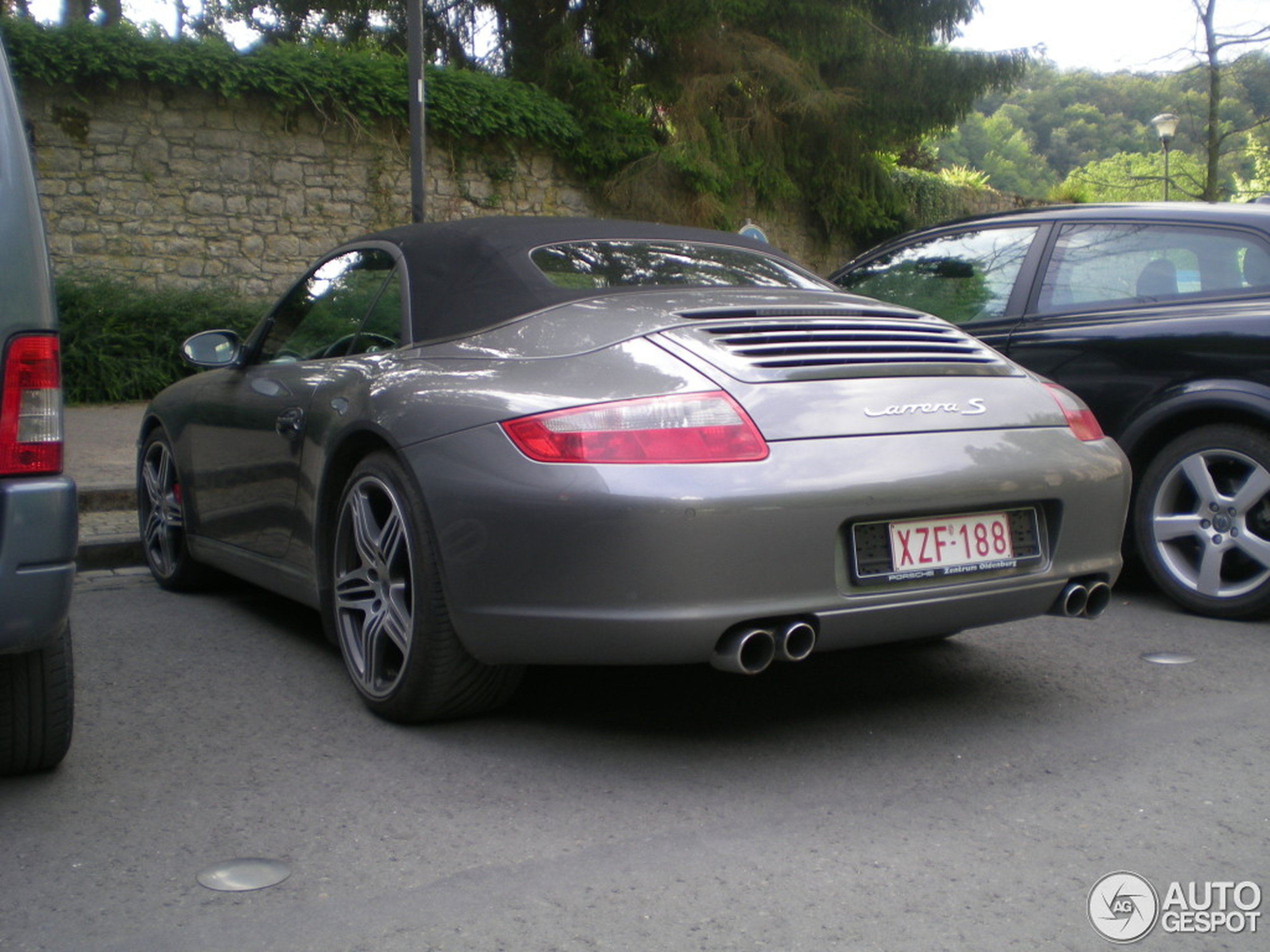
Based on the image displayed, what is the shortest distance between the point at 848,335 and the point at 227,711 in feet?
6.75

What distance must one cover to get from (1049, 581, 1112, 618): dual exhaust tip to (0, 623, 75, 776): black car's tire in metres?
2.48

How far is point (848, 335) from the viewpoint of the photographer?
3.52m

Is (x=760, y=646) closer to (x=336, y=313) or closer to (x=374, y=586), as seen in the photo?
(x=374, y=586)

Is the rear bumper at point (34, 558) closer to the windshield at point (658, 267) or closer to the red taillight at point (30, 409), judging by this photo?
the red taillight at point (30, 409)

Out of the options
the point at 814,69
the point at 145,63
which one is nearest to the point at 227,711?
the point at 145,63

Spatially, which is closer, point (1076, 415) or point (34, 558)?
point (34, 558)

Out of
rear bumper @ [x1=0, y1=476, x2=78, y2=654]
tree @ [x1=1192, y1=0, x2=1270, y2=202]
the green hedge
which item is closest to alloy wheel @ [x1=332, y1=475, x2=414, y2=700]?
rear bumper @ [x1=0, y1=476, x2=78, y2=654]

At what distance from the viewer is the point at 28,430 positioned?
2727 millimetres

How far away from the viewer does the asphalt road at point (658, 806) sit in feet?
7.90

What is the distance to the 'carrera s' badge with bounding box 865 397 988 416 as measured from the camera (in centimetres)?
325

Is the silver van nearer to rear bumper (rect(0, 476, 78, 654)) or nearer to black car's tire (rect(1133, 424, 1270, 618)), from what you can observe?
rear bumper (rect(0, 476, 78, 654))

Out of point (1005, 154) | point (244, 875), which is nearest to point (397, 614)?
point (244, 875)

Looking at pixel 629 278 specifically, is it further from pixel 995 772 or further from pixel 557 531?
pixel 995 772

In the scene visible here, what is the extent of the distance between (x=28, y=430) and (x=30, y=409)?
0.15ft
